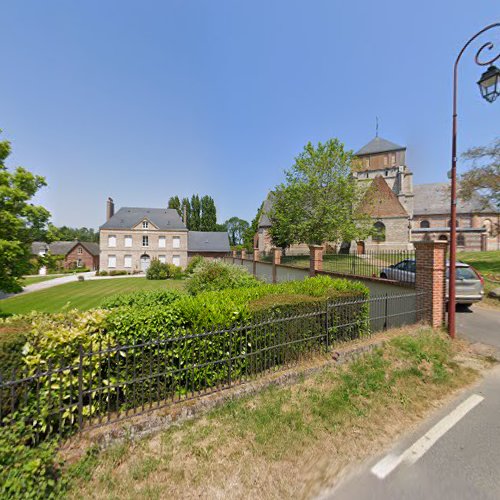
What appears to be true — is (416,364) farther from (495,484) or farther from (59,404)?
(59,404)

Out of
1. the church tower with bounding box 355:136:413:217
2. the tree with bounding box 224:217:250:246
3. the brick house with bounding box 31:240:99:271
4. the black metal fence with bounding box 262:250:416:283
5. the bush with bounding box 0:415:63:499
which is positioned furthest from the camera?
the tree with bounding box 224:217:250:246

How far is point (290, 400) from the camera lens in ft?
12.3

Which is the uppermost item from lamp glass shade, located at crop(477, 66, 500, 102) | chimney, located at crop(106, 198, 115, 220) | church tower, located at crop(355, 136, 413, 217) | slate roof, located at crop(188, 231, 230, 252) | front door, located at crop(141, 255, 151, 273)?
church tower, located at crop(355, 136, 413, 217)

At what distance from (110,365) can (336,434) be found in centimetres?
307

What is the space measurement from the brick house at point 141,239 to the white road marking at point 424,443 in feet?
125

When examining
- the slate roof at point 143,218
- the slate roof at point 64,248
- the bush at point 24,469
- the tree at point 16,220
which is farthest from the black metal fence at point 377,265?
the slate roof at point 64,248

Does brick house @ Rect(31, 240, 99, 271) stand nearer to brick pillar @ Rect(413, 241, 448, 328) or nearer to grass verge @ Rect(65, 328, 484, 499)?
grass verge @ Rect(65, 328, 484, 499)

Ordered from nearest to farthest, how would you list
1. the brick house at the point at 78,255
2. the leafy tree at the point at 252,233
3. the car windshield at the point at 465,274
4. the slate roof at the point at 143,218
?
1. the car windshield at the point at 465,274
2. the slate roof at the point at 143,218
3. the brick house at the point at 78,255
4. the leafy tree at the point at 252,233

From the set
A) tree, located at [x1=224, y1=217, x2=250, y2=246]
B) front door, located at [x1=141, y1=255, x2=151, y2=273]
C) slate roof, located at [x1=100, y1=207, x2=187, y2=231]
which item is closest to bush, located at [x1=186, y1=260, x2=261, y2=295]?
front door, located at [x1=141, y1=255, x2=151, y2=273]

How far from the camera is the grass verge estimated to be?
2.45 metres

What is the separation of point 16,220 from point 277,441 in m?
12.1

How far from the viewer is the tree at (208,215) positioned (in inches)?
2502

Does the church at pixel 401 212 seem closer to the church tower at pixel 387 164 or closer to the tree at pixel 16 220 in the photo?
the church tower at pixel 387 164

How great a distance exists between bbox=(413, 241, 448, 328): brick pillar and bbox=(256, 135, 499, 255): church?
21.0m
